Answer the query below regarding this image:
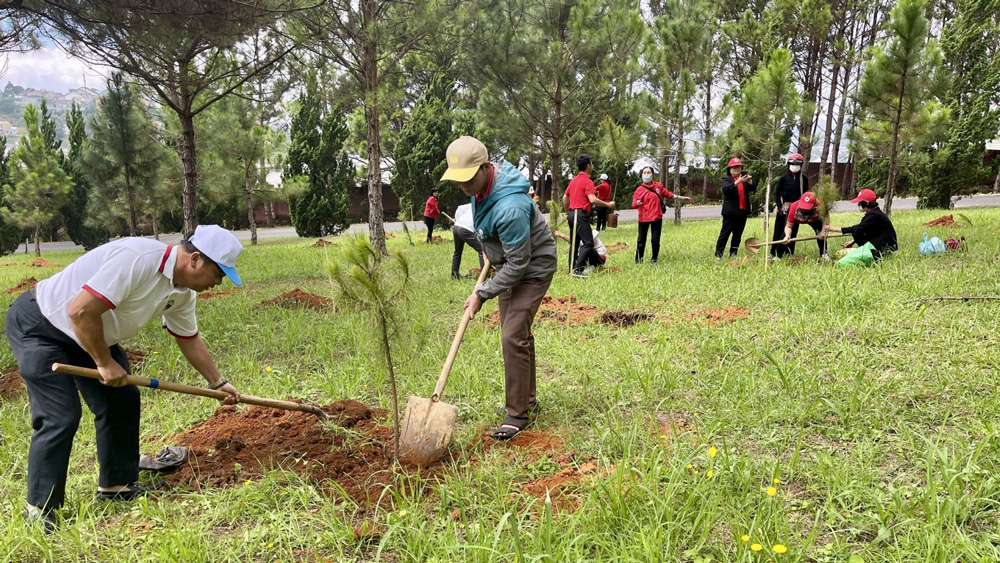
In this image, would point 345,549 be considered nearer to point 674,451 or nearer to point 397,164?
point 674,451

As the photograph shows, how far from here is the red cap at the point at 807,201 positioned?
7145mm

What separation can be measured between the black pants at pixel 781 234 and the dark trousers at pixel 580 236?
2.63 metres

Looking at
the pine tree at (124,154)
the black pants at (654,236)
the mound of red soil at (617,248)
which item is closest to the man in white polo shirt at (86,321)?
the black pants at (654,236)

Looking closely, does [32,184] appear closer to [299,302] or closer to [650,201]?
[299,302]

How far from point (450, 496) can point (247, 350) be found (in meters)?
3.11

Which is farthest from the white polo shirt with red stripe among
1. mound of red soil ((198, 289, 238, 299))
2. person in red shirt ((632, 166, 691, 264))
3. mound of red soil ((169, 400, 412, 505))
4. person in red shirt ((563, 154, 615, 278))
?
person in red shirt ((632, 166, 691, 264))

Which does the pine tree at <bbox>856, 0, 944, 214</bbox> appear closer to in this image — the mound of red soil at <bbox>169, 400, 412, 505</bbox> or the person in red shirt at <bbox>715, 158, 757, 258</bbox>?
the person in red shirt at <bbox>715, 158, 757, 258</bbox>

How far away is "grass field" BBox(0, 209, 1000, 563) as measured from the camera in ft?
6.90

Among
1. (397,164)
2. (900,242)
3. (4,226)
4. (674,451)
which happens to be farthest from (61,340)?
(4,226)

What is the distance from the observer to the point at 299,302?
6.45 m

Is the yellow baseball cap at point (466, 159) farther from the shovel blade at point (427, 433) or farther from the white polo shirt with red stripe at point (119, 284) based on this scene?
the white polo shirt with red stripe at point (119, 284)

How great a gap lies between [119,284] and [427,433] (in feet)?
4.79

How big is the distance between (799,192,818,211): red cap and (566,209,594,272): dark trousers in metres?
2.67

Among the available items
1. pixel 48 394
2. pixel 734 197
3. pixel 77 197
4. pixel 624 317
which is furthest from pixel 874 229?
pixel 77 197
